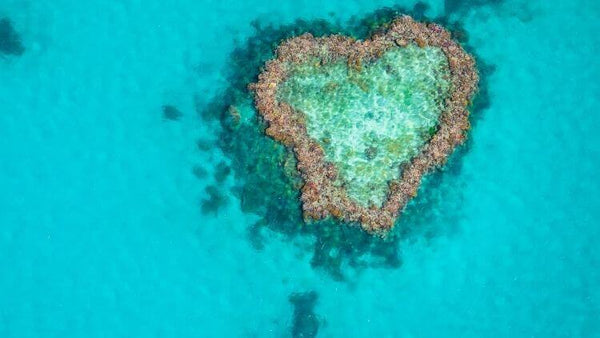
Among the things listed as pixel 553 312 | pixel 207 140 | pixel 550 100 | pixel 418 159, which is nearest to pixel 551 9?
pixel 550 100

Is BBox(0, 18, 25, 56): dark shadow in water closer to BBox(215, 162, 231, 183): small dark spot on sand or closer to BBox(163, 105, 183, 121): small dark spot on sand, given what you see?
BBox(163, 105, 183, 121): small dark spot on sand

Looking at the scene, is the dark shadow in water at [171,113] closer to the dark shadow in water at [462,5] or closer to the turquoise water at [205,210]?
the turquoise water at [205,210]

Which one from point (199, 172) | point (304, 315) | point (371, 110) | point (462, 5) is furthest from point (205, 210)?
point (462, 5)

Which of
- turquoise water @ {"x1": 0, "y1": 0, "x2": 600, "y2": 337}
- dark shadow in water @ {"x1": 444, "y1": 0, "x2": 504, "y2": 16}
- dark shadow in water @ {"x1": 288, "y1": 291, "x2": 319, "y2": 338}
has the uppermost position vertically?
dark shadow in water @ {"x1": 444, "y1": 0, "x2": 504, "y2": 16}

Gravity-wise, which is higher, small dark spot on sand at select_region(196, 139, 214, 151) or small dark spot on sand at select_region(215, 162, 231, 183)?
small dark spot on sand at select_region(196, 139, 214, 151)

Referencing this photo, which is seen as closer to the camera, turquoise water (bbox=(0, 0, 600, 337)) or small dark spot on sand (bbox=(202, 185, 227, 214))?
turquoise water (bbox=(0, 0, 600, 337))

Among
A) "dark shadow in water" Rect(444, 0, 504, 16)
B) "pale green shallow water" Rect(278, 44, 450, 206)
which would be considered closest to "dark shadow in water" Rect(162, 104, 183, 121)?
"pale green shallow water" Rect(278, 44, 450, 206)

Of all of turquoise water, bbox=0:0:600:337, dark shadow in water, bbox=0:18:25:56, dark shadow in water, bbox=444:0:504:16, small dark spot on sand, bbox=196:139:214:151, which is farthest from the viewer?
dark shadow in water, bbox=444:0:504:16

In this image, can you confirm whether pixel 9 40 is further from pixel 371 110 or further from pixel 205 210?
pixel 371 110
